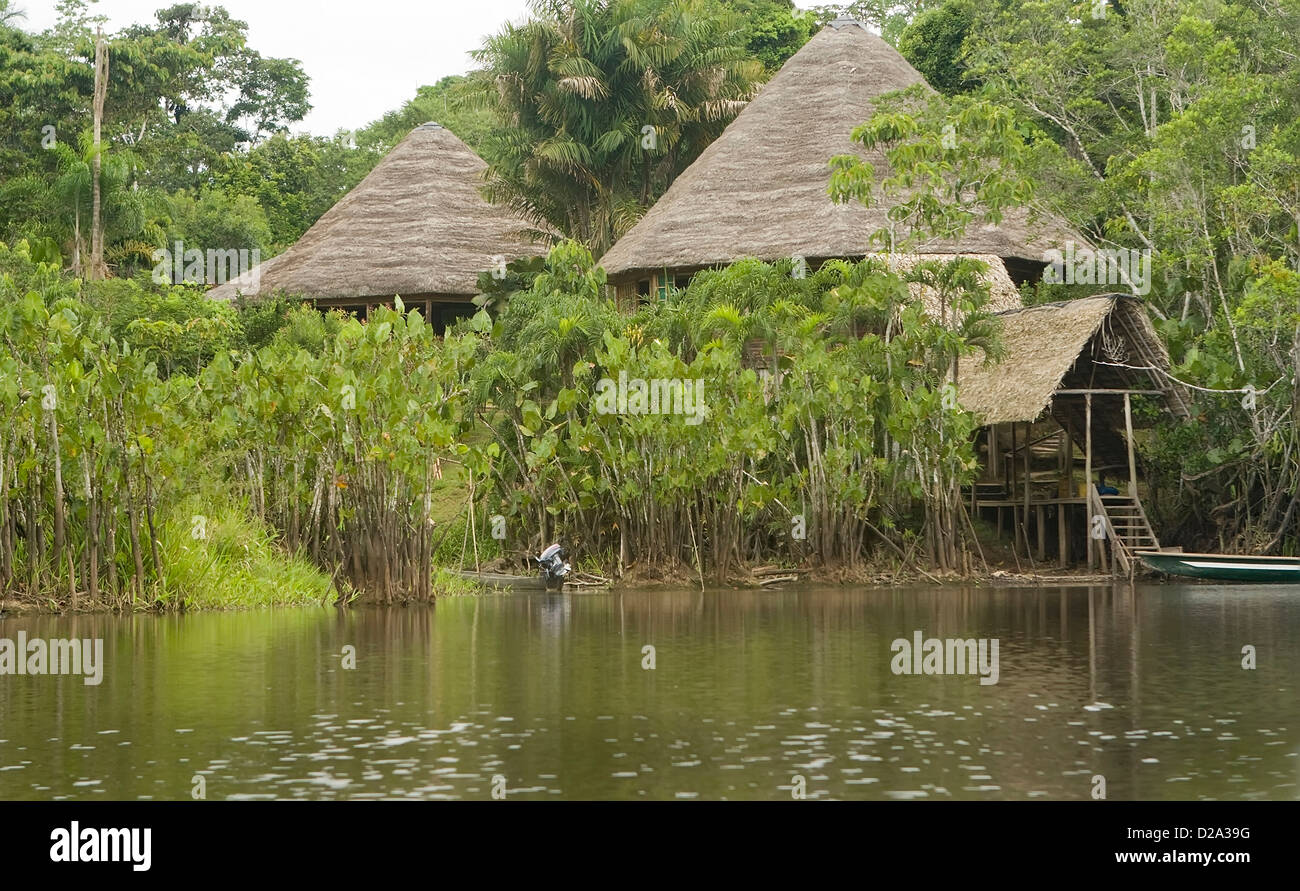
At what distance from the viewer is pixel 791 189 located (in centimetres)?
3253

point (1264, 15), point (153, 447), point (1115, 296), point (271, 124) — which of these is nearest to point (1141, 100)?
point (1264, 15)

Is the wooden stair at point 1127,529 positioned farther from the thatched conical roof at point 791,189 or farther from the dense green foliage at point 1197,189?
the thatched conical roof at point 791,189

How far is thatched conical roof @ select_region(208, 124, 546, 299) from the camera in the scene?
36.9m

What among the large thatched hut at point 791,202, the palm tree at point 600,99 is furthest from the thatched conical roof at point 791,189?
the palm tree at point 600,99

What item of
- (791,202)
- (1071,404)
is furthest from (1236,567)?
(791,202)

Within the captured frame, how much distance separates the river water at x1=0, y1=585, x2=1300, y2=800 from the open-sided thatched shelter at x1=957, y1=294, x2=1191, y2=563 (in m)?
7.78

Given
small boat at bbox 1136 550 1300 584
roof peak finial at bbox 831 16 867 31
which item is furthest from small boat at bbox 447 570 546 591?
roof peak finial at bbox 831 16 867 31

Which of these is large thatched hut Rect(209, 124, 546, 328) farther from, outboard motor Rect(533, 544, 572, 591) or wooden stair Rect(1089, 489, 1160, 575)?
wooden stair Rect(1089, 489, 1160, 575)

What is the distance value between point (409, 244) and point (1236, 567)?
2087 centimetres

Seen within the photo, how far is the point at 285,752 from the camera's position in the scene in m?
9.22

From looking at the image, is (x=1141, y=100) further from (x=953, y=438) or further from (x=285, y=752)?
(x=285, y=752)

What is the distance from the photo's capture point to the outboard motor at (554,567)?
75.4 ft

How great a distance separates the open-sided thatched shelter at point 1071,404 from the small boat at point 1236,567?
124 centimetres
